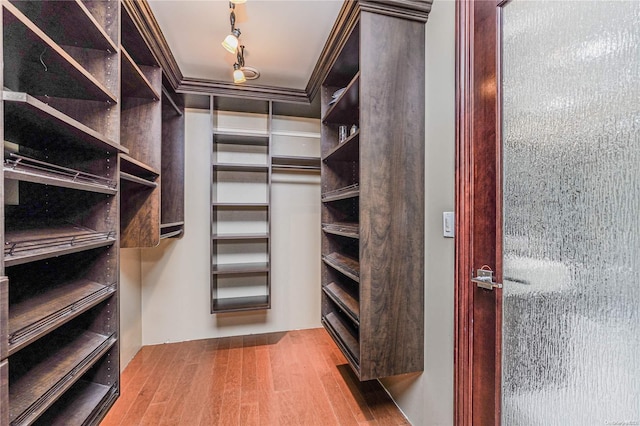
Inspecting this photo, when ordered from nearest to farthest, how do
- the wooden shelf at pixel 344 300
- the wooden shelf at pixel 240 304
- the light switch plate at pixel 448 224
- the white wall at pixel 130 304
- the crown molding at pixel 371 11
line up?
the light switch plate at pixel 448 224 → the crown molding at pixel 371 11 → the wooden shelf at pixel 344 300 → the white wall at pixel 130 304 → the wooden shelf at pixel 240 304

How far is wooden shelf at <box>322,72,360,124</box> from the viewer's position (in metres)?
1.71

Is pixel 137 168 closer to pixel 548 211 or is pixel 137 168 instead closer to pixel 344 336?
pixel 344 336

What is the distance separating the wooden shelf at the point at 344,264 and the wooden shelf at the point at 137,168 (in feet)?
4.45

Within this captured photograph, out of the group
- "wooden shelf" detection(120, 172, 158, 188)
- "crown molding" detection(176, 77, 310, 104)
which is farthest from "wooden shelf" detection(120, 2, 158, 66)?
"wooden shelf" detection(120, 172, 158, 188)

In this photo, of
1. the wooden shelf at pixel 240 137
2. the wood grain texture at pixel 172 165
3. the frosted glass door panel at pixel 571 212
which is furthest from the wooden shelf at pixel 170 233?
the frosted glass door panel at pixel 571 212

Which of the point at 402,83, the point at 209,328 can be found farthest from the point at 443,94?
the point at 209,328

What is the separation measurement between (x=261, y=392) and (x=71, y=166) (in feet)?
5.72

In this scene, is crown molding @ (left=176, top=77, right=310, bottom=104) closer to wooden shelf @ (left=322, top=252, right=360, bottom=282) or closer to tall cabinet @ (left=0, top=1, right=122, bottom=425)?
tall cabinet @ (left=0, top=1, right=122, bottom=425)

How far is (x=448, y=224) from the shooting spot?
139 centimetres

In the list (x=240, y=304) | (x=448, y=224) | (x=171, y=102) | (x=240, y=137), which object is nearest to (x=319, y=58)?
(x=240, y=137)

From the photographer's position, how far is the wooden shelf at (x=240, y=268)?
2574 mm

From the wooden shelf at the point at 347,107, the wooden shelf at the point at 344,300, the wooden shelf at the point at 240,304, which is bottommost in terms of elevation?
the wooden shelf at the point at 240,304

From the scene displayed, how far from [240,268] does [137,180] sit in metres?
1.24

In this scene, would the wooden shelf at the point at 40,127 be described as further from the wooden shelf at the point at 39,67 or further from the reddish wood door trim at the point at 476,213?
the reddish wood door trim at the point at 476,213
